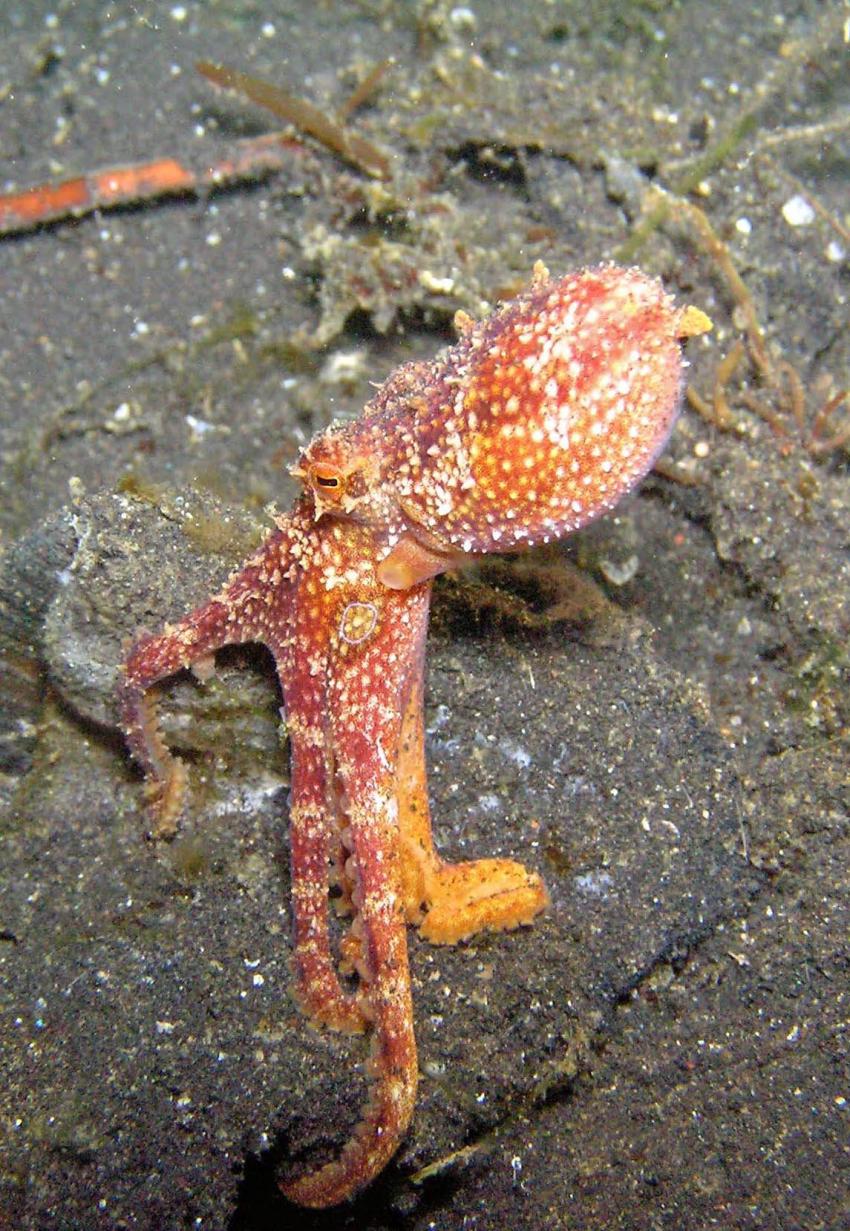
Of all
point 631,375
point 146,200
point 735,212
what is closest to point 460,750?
point 631,375

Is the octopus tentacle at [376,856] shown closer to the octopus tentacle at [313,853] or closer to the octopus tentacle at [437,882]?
the octopus tentacle at [313,853]

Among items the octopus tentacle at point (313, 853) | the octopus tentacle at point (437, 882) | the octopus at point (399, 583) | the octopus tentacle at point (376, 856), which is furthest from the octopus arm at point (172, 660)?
the octopus tentacle at point (437, 882)

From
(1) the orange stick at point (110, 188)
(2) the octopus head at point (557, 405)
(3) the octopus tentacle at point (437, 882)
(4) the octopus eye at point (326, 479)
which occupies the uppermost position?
(2) the octopus head at point (557, 405)

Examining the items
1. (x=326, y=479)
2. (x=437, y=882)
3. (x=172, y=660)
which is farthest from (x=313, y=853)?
(x=326, y=479)

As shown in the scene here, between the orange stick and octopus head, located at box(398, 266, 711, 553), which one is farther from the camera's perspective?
the orange stick

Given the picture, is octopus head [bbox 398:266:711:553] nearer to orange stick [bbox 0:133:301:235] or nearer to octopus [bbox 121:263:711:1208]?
octopus [bbox 121:263:711:1208]

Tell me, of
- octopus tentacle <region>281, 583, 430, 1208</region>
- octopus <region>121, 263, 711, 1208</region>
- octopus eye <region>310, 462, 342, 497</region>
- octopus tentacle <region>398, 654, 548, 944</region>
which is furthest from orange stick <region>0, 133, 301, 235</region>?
octopus tentacle <region>398, 654, 548, 944</region>

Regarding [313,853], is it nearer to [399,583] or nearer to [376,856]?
[376,856]

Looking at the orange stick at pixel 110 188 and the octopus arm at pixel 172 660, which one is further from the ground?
the orange stick at pixel 110 188
